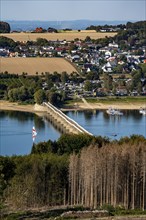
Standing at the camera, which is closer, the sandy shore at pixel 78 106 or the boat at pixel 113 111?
the boat at pixel 113 111

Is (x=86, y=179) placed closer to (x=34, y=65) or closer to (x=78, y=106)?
(x=78, y=106)

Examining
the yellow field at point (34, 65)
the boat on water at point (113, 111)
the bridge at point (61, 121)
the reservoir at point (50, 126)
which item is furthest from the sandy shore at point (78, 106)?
the yellow field at point (34, 65)

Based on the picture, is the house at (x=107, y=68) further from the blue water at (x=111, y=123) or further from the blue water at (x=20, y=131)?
the blue water at (x=20, y=131)

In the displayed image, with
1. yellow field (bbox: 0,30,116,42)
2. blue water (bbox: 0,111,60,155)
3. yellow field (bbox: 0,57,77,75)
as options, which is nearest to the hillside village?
yellow field (bbox: 0,57,77,75)

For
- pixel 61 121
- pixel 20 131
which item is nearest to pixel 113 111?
pixel 61 121

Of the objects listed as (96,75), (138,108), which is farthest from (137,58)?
(138,108)

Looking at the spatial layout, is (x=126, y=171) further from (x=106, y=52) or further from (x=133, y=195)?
(x=106, y=52)
